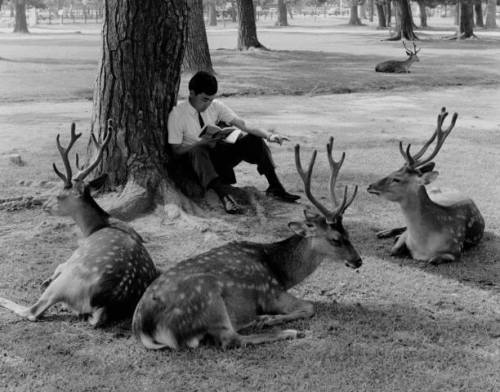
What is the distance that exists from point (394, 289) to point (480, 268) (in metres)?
0.81

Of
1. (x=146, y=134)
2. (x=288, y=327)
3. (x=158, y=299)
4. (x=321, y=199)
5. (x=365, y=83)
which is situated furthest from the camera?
(x=365, y=83)

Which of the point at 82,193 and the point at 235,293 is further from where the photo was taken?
the point at 82,193

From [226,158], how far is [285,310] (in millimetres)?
2693

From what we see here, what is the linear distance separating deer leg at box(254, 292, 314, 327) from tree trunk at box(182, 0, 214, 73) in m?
13.4

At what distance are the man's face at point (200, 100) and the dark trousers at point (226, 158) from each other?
1.10ft

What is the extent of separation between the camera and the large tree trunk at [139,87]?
21.9ft

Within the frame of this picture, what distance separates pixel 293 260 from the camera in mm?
4816

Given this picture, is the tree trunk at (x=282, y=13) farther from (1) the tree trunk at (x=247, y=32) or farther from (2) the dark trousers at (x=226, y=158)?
(2) the dark trousers at (x=226, y=158)

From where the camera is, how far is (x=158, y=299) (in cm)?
414

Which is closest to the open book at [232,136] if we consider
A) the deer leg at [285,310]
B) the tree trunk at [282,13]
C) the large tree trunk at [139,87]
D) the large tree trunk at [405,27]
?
the large tree trunk at [139,87]

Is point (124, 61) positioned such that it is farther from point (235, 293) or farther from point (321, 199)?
point (235, 293)

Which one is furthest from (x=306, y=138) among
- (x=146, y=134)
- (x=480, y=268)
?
(x=480, y=268)

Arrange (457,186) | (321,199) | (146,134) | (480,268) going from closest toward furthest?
(480,268)
(146,134)
(321,199)
(457,186)

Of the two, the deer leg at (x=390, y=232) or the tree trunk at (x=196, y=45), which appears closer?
the deer leg at (x=390, y=232)
